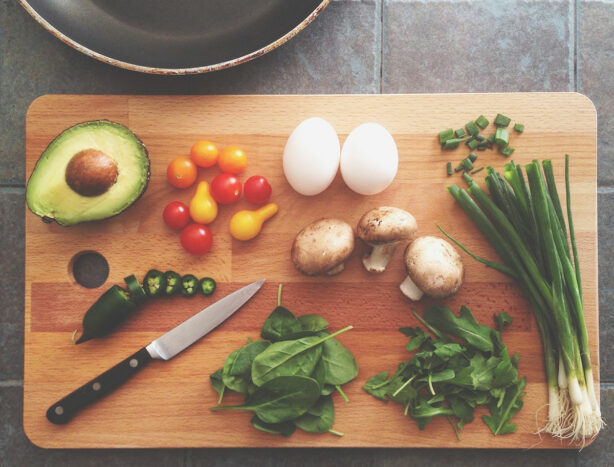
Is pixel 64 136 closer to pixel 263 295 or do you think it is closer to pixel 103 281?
pixel 103 281

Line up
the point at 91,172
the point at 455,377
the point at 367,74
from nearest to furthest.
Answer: the point at 91,172 < the point at 455,377 < the point at 367,74

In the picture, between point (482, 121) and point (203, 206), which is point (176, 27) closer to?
point (203, 206)

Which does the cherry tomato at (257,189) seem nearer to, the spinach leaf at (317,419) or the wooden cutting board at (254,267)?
the wooden cutting board at (254,267)

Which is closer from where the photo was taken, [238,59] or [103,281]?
[238,59]

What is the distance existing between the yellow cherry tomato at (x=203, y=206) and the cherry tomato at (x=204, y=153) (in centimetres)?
5

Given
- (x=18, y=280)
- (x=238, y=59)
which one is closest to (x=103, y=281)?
(x=18, y=280)

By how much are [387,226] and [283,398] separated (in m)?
0.40

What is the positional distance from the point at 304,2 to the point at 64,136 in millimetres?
567

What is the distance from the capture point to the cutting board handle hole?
1.12 m

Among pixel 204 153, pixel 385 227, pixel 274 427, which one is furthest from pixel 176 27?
pixel 274 427

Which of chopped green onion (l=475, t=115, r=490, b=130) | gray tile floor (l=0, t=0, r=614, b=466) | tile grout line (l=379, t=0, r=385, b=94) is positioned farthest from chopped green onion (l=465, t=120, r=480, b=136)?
tile grout line (l=379, t=0, r=385, b=94)

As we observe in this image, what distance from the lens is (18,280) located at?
115cm

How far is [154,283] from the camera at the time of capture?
107cm

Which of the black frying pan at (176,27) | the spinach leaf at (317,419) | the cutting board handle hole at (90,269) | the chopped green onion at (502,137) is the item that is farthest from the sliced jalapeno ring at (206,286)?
the chopped green onion at (502,137)
